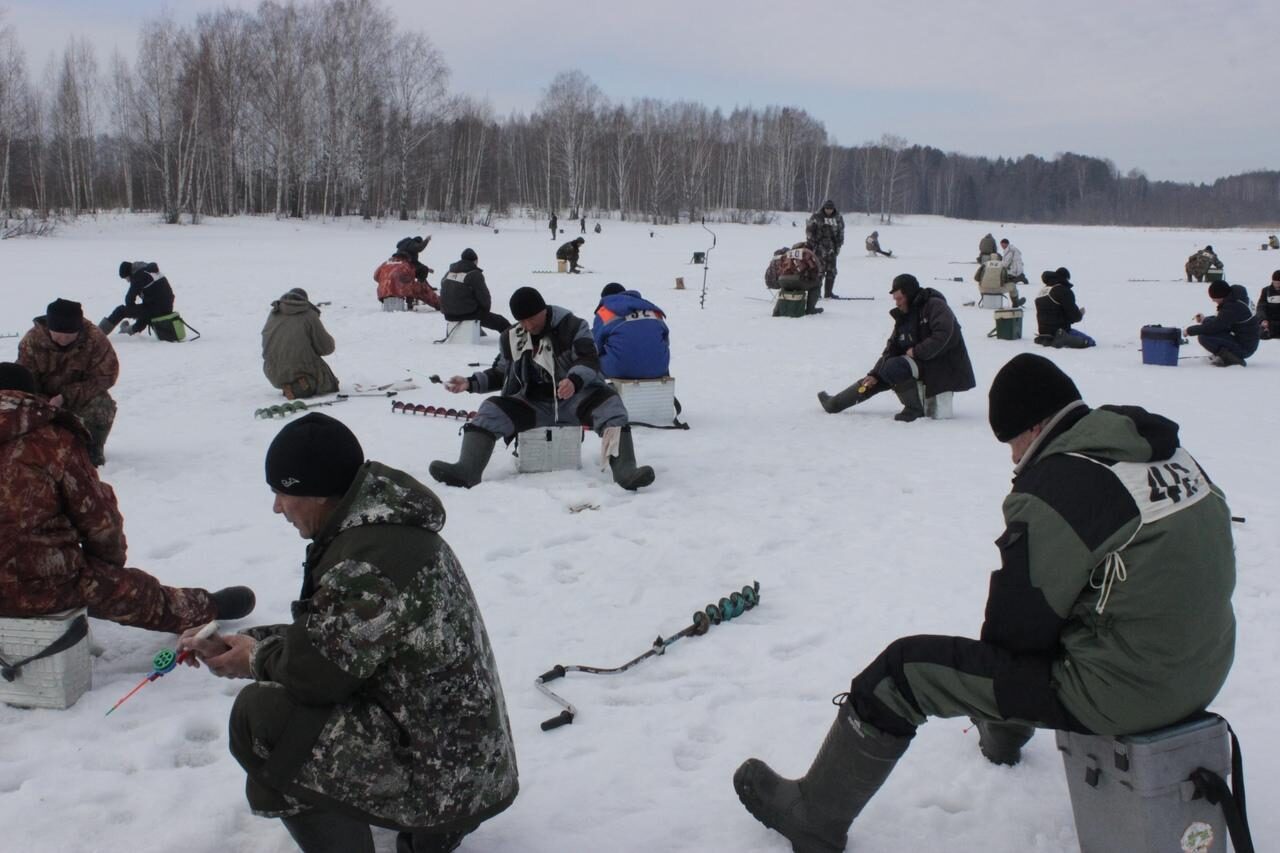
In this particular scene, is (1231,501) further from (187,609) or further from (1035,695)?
(187,609)

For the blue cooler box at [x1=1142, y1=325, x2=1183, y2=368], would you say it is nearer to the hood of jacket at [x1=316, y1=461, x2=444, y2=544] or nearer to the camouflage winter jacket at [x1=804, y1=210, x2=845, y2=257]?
the camouflage winter jacket at [x1=804, y1=210, x2=845, y2=257]

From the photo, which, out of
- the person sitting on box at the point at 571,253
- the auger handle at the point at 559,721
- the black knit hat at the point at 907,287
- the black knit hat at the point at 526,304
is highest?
the person sitting on box at the point at 571,253

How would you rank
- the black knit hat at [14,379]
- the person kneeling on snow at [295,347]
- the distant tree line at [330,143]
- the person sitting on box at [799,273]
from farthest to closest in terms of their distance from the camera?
1. the distant tree line at [330,143]
2. the person sitting on box at [799,273]
3. the person kneeling on snow at [295,347]
4. the black knit hat at [14,379]

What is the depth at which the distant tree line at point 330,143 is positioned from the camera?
40406 mm

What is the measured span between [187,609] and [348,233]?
116ft

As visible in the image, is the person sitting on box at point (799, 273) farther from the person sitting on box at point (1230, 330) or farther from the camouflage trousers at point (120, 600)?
the camouflage trousers at point (120, 600)

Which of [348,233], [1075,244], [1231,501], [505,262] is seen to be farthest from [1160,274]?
[348,233]

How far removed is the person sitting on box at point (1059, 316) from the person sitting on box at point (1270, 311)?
272 cm

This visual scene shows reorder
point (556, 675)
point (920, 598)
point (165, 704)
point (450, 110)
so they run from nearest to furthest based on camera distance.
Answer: point (165, 704) < point (556, 675) < point (920, 598) < point (450, 110)

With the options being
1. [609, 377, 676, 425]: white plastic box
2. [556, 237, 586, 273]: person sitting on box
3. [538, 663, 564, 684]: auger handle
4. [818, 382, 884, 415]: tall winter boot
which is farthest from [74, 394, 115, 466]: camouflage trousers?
[556, 237, 586, 273]: person sitting on box

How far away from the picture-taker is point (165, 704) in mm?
3506

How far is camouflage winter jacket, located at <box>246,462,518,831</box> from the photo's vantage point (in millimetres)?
2158

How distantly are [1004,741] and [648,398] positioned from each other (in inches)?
203

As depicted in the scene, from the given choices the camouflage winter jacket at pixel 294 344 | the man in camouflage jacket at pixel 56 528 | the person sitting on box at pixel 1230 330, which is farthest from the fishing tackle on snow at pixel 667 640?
the person sitting on box at pixel 1230 330
